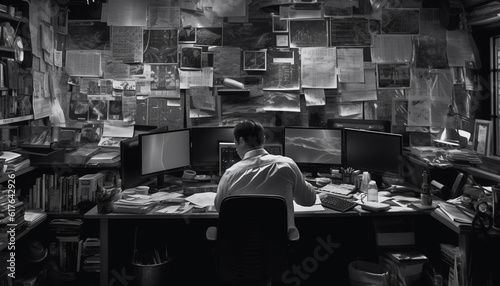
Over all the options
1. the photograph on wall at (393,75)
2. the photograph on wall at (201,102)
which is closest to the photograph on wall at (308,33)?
the photograph on wall at (393,75)

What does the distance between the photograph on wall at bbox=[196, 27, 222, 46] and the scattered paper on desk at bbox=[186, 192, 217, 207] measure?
1384 millimetres

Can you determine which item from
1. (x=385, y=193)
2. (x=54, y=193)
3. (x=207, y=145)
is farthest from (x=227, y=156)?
(x=54, y=193)

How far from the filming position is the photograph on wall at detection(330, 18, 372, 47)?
4.18 m

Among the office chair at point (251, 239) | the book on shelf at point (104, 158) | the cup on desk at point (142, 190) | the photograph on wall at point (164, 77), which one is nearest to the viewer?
the office chair at point (251, 239)

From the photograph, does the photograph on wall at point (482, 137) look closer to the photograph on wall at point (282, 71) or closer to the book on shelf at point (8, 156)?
the photograph on wall at point (282, 71)

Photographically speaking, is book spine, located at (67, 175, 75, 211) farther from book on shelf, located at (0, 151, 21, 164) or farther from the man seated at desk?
the man seated at desk

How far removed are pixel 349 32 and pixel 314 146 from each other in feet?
3.58

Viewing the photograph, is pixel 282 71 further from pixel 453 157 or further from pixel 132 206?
pixel 132 206

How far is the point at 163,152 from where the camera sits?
11.9 ft

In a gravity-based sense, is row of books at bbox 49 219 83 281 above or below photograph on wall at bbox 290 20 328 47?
below

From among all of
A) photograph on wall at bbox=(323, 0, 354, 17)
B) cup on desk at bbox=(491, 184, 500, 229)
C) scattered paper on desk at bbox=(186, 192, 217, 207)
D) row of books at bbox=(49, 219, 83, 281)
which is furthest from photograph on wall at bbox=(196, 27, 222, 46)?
cup on desk at bbox=(491, 184, 500, 229)

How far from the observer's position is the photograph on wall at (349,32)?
4.18 meters

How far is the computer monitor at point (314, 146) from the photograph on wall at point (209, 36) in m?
1.00

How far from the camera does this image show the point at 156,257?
3.46 meters
